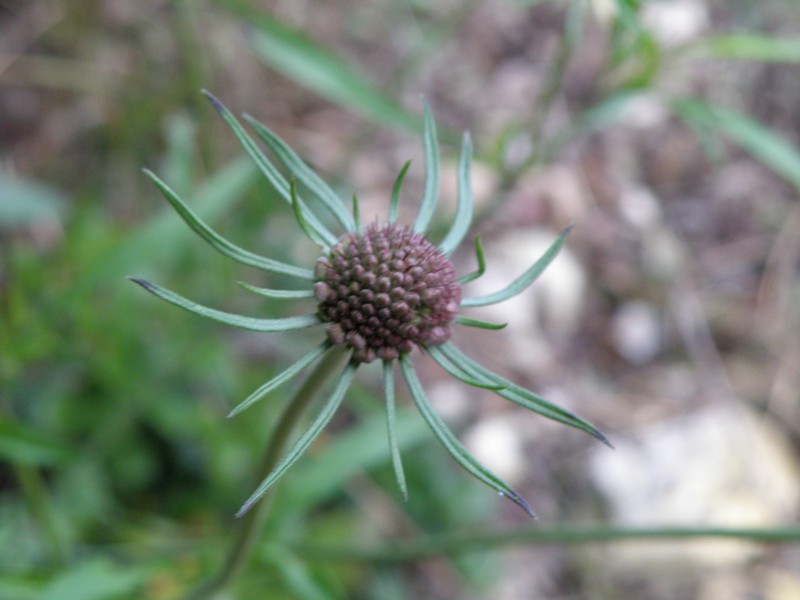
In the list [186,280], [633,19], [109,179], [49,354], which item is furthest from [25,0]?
[633,19]

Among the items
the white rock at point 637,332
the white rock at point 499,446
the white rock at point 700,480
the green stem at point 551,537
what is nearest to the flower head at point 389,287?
the green stem at point 551,537

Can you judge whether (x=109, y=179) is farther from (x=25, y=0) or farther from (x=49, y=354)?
(x=49, y=354)

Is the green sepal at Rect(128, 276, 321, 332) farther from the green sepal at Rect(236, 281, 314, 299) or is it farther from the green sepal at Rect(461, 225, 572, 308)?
the green sepal at Rect(461, 225, 572, 308)

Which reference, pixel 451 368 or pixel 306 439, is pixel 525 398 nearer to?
pixel 451 368

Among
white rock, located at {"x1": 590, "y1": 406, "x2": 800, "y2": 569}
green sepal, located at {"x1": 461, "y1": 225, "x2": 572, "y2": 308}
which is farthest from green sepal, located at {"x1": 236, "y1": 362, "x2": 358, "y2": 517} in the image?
white rock, located at {"x1": 590, "y1": 406, "x2": 800, "y2": 569}

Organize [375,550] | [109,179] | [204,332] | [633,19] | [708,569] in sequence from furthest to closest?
[109,179], [708,569], [204,332], [375,550], [633,19]
